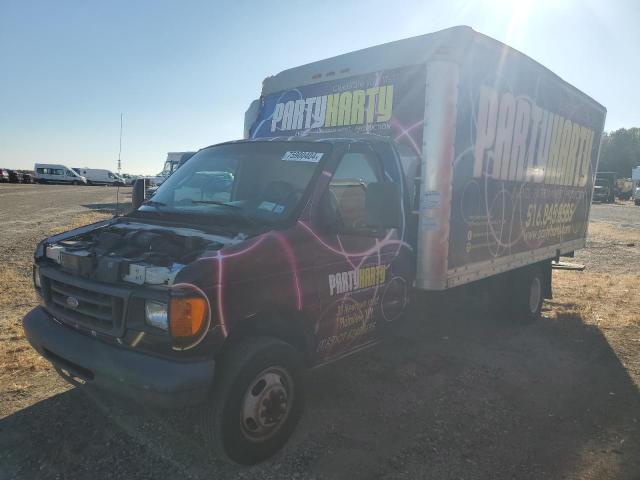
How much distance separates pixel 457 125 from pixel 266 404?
296 centimetres

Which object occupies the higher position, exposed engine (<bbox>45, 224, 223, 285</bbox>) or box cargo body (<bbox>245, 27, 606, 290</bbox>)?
box cargo body (<bbox>245, 27, 606, 290</bbox>)

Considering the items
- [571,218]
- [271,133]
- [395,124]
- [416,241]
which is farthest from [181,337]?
[571,218]

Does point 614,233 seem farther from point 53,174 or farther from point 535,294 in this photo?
point 53,174

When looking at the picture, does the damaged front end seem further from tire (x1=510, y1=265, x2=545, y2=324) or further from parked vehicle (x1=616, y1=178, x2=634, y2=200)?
parked vehicle (x1=616, y1=178, x2=634, y2=200)

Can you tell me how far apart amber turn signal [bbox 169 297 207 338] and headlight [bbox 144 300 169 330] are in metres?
0.05

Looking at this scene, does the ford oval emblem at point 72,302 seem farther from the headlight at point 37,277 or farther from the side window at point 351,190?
the side window at point 351,190

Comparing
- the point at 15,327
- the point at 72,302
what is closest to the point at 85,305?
the point at 72,302

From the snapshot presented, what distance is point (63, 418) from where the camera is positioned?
3549 millimetres

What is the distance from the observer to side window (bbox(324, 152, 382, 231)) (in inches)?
140

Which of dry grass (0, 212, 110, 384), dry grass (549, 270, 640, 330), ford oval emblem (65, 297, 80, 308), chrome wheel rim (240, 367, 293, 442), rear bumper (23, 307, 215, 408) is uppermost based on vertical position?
ford oval emblem (65, 297, 80, 308)

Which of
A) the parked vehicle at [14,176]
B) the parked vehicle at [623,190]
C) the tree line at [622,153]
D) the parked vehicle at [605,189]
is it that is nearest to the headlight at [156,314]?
the parked vehicle at [605,189]

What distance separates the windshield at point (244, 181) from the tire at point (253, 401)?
37.1 inches

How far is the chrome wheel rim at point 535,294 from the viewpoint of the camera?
6.67 meters

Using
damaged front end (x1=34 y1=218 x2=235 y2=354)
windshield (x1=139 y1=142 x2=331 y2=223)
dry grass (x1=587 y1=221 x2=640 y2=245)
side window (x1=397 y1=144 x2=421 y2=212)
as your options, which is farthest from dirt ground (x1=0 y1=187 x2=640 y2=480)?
dry grass (x1=587 y1=221 x2=640 y2=245)
